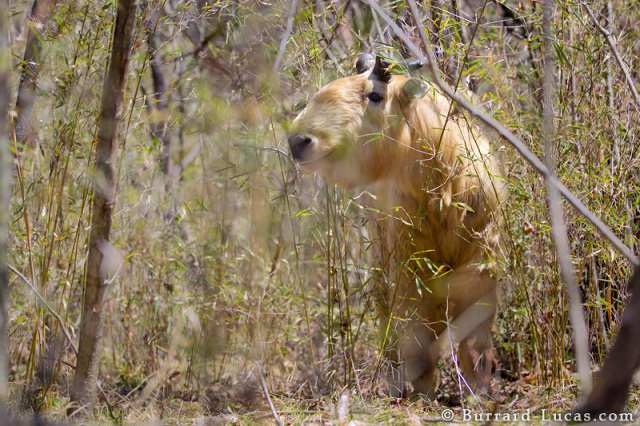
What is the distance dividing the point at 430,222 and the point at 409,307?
0.56 meters

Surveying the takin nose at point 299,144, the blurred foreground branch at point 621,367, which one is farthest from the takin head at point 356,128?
the blurred foreground branch at point 621,367

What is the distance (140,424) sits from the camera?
2.61 meters

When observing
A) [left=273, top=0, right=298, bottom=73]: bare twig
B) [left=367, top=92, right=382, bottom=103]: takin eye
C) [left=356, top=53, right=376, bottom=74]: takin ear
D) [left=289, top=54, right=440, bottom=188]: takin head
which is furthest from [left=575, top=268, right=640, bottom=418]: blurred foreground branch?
[left=356, top=53, right=376, bottom=74]: takin ear

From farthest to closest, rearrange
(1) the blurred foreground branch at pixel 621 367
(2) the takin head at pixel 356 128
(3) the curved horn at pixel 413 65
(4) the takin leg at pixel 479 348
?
(4) the takin leg at pixel 479 348 < (2) the takin head at pixel 356 128 < (3) the curved horn at pixel 413 65 < (1) the blurred foreground branch at pixel 621 367

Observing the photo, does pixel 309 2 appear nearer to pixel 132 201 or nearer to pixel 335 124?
pixel 335 124

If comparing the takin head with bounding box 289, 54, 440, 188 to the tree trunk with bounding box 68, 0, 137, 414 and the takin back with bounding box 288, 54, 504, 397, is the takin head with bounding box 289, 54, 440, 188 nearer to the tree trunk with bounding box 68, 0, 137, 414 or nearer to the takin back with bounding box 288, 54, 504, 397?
the takin back with bounding box 288, 54, 504, 397

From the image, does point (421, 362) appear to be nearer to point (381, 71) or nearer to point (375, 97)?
point (375, 97)

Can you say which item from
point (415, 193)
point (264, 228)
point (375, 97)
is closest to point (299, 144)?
point (375, 97)

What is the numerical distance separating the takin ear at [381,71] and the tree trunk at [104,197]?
4.98ft

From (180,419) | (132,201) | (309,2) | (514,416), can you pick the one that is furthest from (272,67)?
(514,416)

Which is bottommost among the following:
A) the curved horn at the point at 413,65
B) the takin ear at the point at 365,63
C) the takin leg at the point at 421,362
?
the takin leg at the point at 421,362

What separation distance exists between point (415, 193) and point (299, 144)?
2.74 ft

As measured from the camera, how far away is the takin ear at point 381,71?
125 inches

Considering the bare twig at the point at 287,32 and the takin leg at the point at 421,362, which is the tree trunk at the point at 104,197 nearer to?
the bare twig at the point at 287,32
